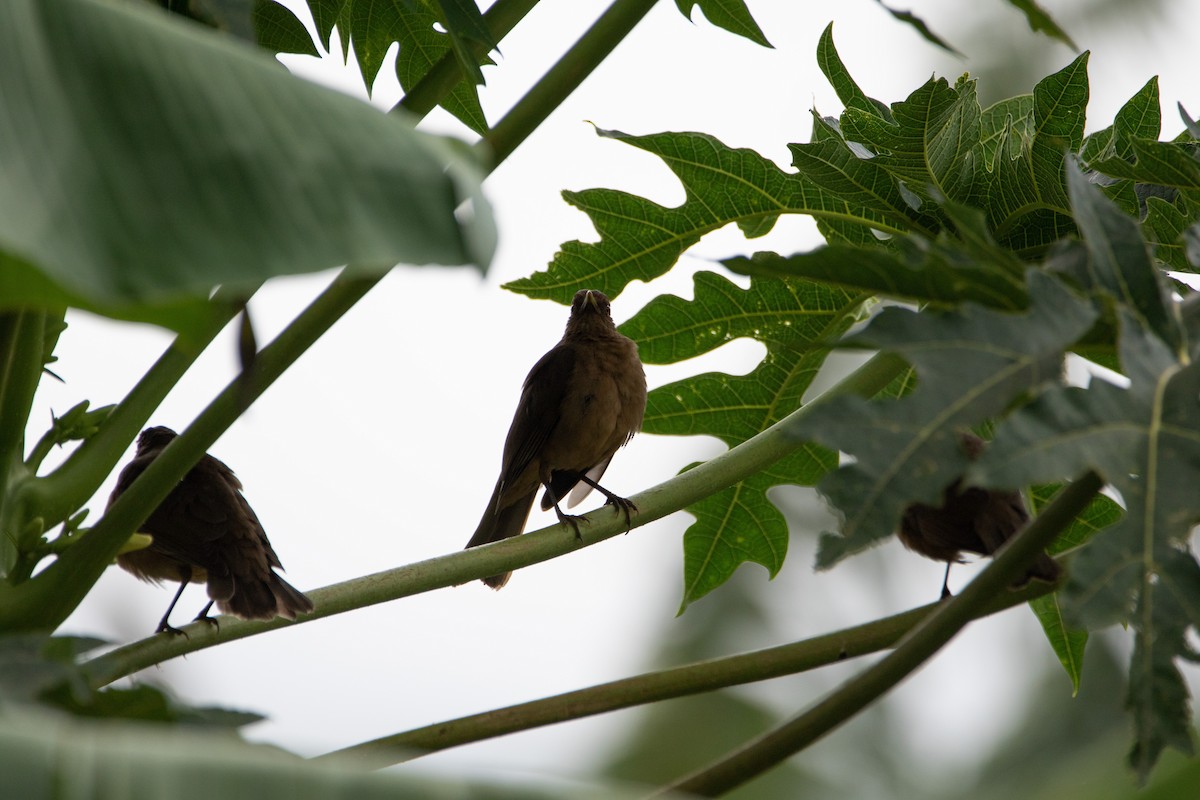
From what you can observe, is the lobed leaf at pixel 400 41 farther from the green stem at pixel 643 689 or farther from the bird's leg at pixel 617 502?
the green stem at pixel 643 689

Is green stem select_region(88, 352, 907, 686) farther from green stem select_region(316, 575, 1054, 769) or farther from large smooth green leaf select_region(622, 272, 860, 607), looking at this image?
large smooth green leaf select_region(622, 272, 860, 607)

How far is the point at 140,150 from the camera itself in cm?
134

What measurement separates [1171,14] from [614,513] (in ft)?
35.4

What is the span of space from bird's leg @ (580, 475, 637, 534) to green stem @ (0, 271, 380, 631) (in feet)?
2.64

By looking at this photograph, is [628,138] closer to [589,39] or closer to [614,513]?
[589,39]

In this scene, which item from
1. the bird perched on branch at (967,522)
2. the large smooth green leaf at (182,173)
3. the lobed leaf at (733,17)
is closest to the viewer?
the large smooth green leaf at (182,173)

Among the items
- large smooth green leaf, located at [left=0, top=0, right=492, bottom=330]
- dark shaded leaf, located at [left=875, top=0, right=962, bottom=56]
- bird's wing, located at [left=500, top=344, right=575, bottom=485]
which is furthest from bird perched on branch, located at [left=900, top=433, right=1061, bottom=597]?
large smooth green leaf, located at [left=0, top=0, right=492, bottom=330]

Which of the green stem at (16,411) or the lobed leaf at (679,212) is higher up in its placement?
the lobed leaf at (679,212)

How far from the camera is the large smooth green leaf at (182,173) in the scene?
46.6 inches

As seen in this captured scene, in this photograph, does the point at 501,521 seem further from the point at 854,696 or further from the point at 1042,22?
the point at 1042,22

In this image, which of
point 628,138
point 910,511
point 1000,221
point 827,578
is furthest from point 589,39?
point 827,578

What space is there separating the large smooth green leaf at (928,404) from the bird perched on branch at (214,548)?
2036 millimetres

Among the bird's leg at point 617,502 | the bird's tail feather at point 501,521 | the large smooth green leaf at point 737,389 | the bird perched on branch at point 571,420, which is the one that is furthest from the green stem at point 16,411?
the bird's tail feather at point 501,521

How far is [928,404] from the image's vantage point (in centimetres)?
156
